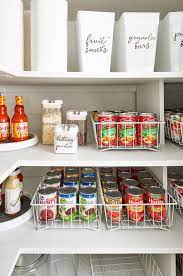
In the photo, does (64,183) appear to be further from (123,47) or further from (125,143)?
(123,47)

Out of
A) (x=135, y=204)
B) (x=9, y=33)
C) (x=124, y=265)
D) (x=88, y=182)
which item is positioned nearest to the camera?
(x=9, y=33)

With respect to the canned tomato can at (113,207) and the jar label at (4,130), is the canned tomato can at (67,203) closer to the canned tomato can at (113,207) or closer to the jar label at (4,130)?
the canned tomato can at (113,207)

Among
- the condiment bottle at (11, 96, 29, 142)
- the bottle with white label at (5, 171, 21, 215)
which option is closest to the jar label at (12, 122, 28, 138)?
the condiment bottle at (11, 96, 29, 142)

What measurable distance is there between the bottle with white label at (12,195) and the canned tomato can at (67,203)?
0.21 metres

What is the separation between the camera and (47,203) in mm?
1011

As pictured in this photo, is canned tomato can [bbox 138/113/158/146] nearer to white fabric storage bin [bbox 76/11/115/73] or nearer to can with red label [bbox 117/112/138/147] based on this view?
can with red label [bbox 117/112/138/147]

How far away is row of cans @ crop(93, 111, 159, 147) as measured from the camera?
3.36 feet

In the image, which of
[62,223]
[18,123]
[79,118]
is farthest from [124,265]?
[18,123]

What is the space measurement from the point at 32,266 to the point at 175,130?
3.05 feet

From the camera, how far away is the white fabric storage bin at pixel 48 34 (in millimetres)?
955

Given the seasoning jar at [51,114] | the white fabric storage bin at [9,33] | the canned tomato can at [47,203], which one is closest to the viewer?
the white fabric storage bin at [9,33]

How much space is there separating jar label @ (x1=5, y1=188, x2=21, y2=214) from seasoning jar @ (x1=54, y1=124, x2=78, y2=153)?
0.28 meters

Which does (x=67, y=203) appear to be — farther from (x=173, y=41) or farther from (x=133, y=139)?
(x=173, y=41)

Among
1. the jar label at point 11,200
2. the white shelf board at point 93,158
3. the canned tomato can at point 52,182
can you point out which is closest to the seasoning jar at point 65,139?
the white shelf board at point 93,158
